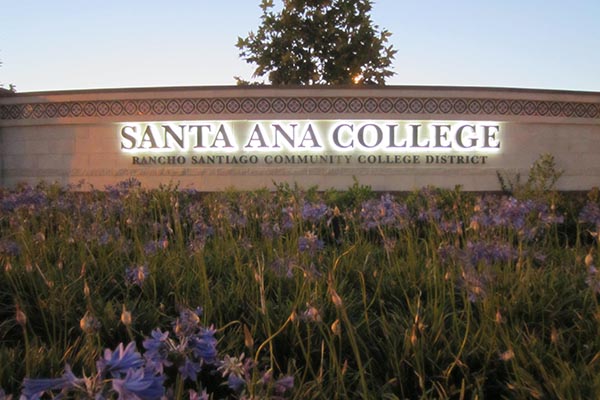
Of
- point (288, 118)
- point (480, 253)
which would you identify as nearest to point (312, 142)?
point (288, 118)

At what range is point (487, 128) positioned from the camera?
1138 cm

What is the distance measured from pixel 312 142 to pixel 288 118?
0.73 metres

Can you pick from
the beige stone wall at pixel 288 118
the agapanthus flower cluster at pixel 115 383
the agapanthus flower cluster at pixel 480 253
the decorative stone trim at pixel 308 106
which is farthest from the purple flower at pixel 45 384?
the decorative stone trim at pixel 308 106

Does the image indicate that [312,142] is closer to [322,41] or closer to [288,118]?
[288,118]

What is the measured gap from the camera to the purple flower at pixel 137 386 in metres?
0.85

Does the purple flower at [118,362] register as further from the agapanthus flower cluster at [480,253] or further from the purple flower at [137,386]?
the agapanthus flower cluster at [480,253]

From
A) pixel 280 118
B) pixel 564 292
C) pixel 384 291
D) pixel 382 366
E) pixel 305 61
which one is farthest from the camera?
pixel 305 61

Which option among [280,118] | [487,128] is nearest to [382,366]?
[280,118]

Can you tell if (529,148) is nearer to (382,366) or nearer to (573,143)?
(573,143)

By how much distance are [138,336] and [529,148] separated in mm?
10916

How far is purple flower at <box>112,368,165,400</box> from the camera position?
0.85 m

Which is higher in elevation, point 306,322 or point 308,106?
point 308,106

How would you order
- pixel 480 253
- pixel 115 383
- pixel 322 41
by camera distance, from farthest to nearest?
pixel 322 41
pixel 480 253
pixel 115 383

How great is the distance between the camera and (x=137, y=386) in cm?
87
